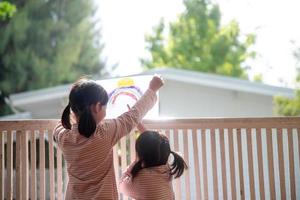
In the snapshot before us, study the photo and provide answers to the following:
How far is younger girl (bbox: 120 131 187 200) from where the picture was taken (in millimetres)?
2109

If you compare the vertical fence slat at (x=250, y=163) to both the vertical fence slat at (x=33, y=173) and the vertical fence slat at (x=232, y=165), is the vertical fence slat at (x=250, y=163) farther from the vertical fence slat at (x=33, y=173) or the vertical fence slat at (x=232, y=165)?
the vertical fence slat at (x=33, y=173)

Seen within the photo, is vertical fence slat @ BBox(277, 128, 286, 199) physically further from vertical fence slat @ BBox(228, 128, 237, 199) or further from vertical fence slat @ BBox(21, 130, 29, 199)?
vertical fence slat @ BBox(21, 130, 29, 199)

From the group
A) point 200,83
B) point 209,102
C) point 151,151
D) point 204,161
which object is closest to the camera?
point 151,151

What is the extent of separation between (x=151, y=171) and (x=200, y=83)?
5108 mm

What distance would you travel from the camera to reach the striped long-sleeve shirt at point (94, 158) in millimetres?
2018

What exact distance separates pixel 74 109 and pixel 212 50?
12.6m

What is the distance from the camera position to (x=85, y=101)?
204 centimetres

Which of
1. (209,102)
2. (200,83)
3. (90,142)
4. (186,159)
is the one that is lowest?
(209,102)

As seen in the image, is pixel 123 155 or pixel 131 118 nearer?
pixel 131 118

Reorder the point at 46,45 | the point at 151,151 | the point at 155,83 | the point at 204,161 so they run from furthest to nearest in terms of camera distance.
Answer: the point at 46,45 → the point at 204,161 → the point at 155,83 → the point at 151,151

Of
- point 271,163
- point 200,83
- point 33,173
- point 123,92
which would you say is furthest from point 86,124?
point 200,83

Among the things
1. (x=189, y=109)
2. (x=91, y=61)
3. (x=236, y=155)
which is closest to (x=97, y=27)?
(x=91, y=61)

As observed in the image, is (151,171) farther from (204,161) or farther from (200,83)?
(200,83)

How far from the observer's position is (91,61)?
15.4 m
